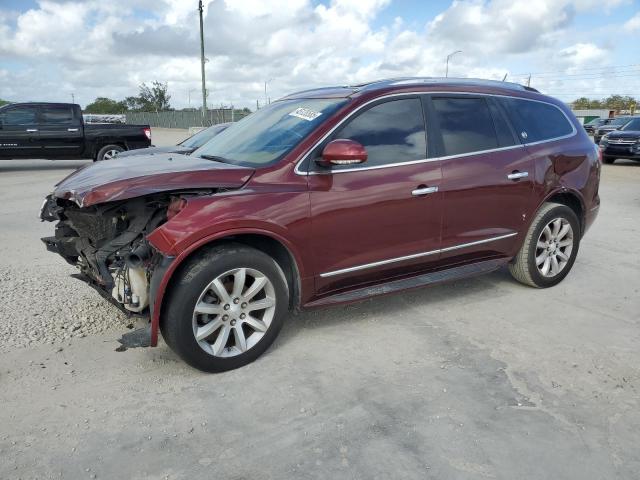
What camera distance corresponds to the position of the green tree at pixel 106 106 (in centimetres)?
7962

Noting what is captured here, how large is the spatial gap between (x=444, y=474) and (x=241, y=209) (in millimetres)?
1836

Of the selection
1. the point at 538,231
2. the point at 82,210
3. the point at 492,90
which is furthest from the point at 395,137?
the point at 82,210

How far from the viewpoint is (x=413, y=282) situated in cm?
409

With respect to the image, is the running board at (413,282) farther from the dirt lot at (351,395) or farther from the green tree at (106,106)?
the green tree at (106,106)

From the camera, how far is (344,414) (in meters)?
2.93

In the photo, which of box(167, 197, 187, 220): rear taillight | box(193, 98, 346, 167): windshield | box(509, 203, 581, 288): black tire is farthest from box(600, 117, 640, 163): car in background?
box(167, 197, 187, 220): rear taillight

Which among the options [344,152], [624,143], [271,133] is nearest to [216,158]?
[271,133]

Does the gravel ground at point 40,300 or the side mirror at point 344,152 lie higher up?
the side mirror at point 344,152

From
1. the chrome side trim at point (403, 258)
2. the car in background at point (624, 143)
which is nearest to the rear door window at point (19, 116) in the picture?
the chrome side trim at point (403, 258)

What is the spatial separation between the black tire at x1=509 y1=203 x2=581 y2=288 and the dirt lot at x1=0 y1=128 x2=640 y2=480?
18cm

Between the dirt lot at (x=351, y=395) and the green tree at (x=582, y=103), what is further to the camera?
the green tree at (x=582, y=103)

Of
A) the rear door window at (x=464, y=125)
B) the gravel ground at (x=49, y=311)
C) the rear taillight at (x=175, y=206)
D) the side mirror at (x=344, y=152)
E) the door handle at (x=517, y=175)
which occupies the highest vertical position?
the rear door window at (x=464, y=125)

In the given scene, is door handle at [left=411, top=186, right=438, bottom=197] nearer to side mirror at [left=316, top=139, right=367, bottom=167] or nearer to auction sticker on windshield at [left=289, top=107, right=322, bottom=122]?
side mirror at [left=316, top=139, right=367, bottom=167]

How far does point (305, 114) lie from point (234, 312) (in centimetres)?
158
